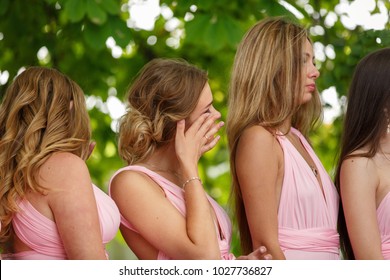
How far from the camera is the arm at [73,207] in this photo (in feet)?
12.1

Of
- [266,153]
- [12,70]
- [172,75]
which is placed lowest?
[12,70]

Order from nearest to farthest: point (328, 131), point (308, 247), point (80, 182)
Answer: point (80, 182) → point (308, 247) → point (328, 131)

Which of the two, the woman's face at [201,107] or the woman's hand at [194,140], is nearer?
the woman's hand at [194,140]

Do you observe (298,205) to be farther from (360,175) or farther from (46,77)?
(46,77)

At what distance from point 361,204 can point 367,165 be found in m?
0.21

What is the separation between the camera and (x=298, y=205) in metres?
4.30

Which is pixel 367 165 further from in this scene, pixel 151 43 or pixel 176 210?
pixel 151 43

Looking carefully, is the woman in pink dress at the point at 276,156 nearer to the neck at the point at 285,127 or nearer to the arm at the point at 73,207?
the neck at the point at 285,127

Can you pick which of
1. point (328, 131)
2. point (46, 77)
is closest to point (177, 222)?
point (46, 77)

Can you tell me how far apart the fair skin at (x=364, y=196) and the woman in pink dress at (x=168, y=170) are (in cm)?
49

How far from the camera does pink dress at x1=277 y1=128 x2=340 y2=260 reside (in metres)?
4.26

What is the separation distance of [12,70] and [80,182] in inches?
141

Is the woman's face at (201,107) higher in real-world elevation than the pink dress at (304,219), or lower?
higher

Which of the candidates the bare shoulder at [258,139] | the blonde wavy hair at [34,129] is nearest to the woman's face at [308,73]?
the bare shoulder at [258,139]
